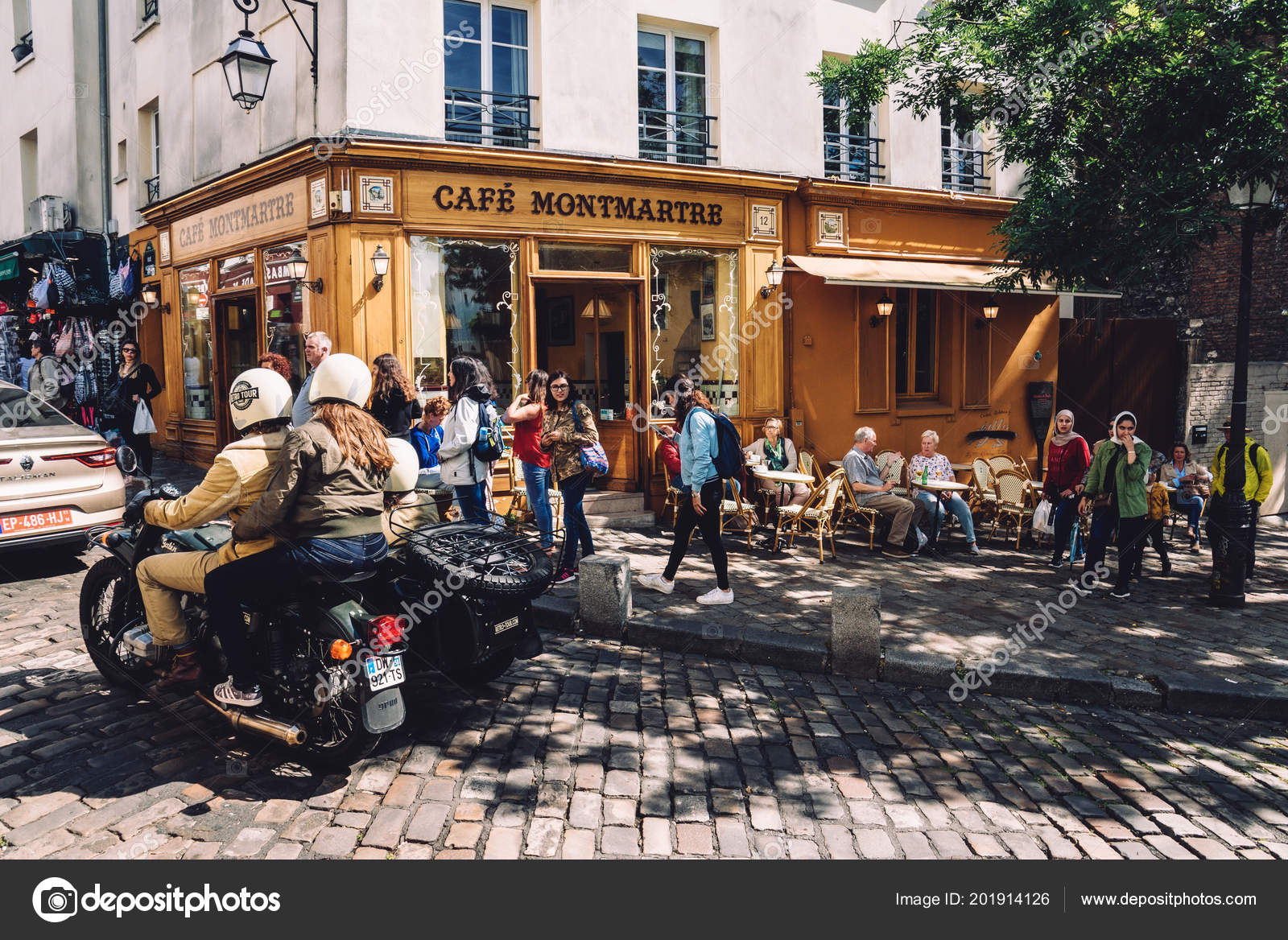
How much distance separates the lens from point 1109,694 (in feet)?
19.0

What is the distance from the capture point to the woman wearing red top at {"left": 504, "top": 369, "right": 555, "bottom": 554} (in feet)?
26.2

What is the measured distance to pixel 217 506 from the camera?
4.19 meters

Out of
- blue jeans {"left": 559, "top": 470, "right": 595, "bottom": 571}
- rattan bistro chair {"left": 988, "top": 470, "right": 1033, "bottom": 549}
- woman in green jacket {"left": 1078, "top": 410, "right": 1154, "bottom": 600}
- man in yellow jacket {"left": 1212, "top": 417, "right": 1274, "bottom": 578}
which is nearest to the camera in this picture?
blue jeans {"left": 559, "top": 470, "right": 595, "bottom": 571}

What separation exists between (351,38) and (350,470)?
7.81 metres

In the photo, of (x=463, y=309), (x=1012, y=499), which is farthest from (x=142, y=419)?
(x=1012, y=499)

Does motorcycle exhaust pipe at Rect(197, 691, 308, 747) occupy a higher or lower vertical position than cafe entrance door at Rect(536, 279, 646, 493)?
lower

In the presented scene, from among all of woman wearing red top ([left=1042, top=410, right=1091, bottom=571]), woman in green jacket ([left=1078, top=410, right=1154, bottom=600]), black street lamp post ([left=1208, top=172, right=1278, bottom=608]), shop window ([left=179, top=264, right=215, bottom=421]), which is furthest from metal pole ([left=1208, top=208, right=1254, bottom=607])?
shop window ([left=179, top=264, right=215, bottom=421])

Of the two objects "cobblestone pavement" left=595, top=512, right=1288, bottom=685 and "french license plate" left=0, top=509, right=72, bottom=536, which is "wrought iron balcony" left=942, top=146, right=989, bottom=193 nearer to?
"cobblestone pavement" left=595, top=512, right=1288, bottom=685

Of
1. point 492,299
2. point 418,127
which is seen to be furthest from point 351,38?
point 492,299

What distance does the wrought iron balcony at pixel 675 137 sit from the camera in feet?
39.2

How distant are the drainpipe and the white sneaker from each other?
46.6ft

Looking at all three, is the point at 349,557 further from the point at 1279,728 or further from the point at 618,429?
the point at 618,429

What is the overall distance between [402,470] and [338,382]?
72cm

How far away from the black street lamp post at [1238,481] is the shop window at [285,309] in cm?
974
